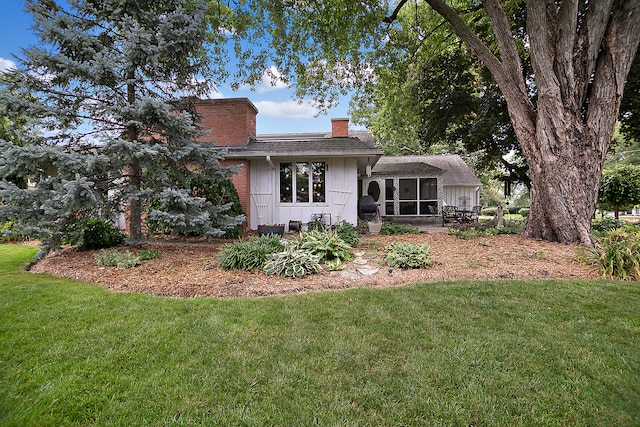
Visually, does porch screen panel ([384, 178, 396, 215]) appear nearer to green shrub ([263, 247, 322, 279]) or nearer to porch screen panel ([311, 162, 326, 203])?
porch screen panel ([311, 162, 326, 203])

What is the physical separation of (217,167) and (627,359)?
6827mm

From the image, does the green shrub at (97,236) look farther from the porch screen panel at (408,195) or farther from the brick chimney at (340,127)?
the porch screen panel at (408,195)

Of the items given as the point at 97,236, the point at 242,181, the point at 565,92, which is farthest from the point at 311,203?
the point at 565,92

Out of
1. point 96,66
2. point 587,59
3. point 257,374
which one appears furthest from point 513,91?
point 96,66

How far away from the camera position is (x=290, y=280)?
15.4 ft

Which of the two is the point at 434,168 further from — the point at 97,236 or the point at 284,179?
the point at 97,236

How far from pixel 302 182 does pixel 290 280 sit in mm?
5925

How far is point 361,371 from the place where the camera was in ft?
7.79

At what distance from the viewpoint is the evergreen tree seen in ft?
17.4

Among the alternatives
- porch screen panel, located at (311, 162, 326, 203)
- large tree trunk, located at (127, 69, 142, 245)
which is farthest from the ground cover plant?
large tree trunk, located at (127, 69, 142, 245)

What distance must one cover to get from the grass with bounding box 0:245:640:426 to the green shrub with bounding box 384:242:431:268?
1425 millimetres

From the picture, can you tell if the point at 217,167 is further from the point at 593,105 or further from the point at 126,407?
the point at 593,105

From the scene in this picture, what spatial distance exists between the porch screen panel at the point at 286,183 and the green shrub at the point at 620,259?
787 centimetres

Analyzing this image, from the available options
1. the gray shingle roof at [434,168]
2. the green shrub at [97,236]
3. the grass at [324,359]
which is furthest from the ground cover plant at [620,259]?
the gray shingle roof at [434,168]
